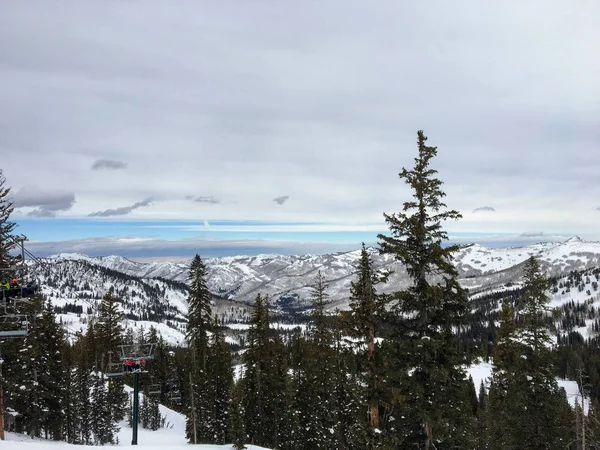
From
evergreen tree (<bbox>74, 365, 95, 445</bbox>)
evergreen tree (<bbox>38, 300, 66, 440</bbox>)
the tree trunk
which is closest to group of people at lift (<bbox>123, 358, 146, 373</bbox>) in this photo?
evergreen tree (<bbox>38, 300, 66, 440</bbox>)

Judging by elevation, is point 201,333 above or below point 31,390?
above

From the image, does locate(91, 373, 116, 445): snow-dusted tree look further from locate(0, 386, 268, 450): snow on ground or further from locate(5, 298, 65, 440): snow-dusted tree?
locate(5, 298, 65, 440): snow-dusted tree

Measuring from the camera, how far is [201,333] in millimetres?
49094

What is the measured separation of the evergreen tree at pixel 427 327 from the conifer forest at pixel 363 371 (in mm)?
58

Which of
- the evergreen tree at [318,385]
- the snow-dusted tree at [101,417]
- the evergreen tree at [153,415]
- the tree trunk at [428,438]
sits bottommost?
the evergreen tree at [153,415]

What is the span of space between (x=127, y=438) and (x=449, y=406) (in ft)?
185

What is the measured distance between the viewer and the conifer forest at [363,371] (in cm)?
1811

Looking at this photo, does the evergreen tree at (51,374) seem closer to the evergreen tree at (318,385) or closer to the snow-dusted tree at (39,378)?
the snow-dusted tree at (39,378)

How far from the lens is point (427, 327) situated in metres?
18.5

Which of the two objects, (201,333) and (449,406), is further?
(201,333)

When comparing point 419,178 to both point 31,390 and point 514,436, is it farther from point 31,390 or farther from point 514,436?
point 31,390

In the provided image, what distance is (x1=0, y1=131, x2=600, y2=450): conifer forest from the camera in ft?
59.4

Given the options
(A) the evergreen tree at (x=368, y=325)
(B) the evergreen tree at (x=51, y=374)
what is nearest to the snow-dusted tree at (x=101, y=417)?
(B) the evergreen tree at (x=51, y=374)

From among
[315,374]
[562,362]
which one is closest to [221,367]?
[315,374]
